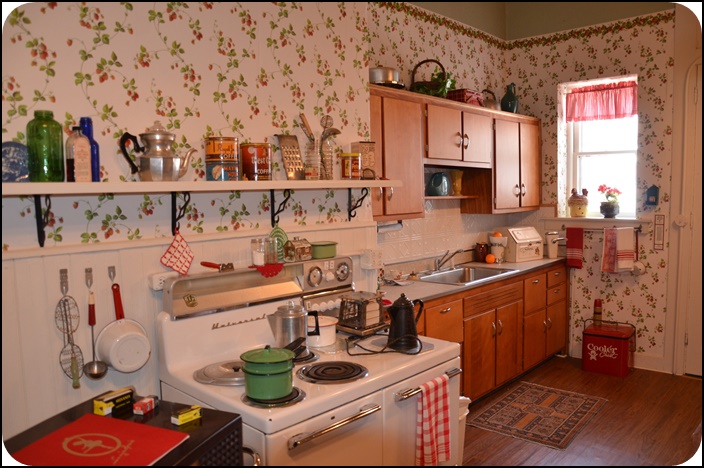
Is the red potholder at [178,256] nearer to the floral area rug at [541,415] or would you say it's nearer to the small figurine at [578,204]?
the floral area rug at [541,415]

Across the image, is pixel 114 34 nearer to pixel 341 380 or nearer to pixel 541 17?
pixel 341 380

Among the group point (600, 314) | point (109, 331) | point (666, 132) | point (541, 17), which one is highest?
point (541, 17)

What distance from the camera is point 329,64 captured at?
2797 mm

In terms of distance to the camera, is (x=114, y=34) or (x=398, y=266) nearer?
(x=114, y=34)

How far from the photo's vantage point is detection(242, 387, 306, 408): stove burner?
1738 millimetres

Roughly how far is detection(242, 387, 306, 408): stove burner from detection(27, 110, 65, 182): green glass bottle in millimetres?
947

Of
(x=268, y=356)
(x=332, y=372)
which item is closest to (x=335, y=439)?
(x=332, y=372)

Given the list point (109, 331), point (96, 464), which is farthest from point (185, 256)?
point (96, 464)

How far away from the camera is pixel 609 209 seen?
464 centimetres

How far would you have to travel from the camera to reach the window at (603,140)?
4.62 metres

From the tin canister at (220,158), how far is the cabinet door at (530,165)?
3102 millimetres

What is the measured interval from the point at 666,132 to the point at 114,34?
4.04 meters

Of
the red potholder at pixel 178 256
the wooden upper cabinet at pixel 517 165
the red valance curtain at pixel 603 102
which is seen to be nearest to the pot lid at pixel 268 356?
the red potholder at pixel 178 256

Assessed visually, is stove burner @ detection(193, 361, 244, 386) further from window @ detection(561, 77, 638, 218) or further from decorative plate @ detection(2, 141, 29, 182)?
window @ detection(561, 77, 638, 218)
